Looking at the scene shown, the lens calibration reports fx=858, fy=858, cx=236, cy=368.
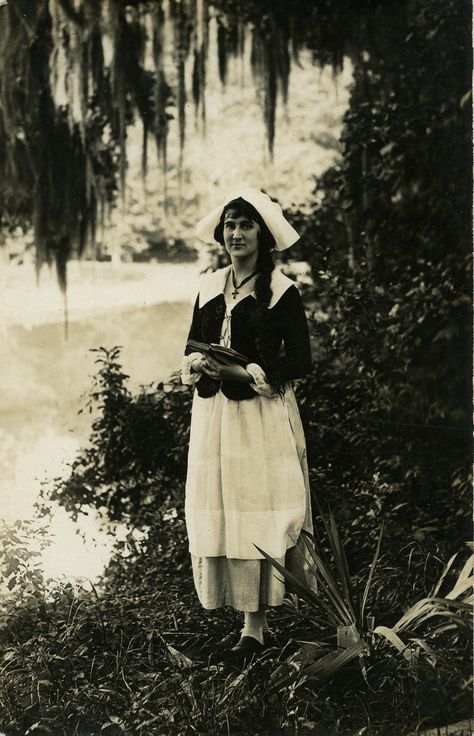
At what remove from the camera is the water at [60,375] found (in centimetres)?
420

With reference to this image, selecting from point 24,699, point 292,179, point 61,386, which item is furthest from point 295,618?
point 292,179

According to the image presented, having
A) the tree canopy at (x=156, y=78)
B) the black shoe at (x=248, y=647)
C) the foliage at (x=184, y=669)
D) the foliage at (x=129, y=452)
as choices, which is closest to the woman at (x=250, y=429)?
the black shoe at (x=248, y=647)

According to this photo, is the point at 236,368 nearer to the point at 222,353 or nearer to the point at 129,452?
the point at 222,353

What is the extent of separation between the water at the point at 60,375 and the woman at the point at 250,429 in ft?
1.21

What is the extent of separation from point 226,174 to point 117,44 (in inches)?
33.4

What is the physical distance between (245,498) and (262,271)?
1.04m

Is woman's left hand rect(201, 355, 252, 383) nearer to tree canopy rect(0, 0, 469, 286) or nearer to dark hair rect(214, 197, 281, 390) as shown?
dark hair rect(214, 197, 281, 390)

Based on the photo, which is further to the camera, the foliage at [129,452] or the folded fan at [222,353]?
the foliage at [129,452]

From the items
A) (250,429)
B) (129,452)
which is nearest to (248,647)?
(250,429)

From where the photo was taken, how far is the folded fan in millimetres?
3848

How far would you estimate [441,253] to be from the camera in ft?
13.1

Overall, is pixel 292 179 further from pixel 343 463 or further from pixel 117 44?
pixel 343 463

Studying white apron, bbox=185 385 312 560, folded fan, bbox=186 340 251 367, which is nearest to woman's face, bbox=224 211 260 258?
folded fan, bbox=186 340 251 367

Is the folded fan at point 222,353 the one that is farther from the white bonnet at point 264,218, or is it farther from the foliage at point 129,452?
the white bonnet at point 264,218
